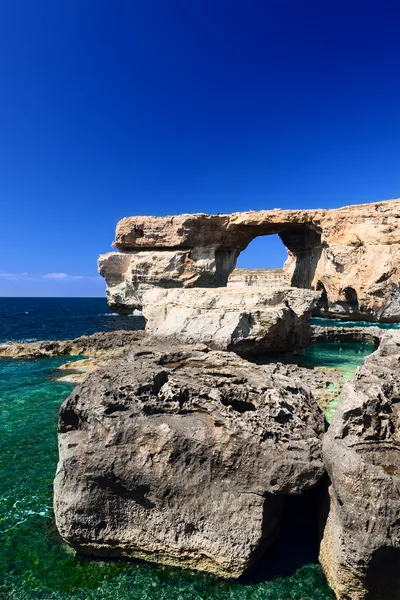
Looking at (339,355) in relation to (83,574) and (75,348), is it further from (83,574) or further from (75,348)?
(83,574)

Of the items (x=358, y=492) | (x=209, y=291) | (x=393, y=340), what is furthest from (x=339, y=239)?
(x=358, y=492)

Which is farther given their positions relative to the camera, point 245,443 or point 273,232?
point 273,232

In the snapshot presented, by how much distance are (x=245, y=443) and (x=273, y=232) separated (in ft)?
120

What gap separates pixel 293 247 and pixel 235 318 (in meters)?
34.0

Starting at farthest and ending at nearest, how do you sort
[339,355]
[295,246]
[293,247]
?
[293,247]
[295,246]
[339,355]

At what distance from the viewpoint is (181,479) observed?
4680mm

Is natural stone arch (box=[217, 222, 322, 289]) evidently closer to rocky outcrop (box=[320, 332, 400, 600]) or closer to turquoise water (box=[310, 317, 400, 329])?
turquoise water (box=[310, 317, 400, 329])

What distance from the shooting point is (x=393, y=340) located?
8.42 metres

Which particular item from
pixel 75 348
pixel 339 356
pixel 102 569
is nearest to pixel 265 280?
pixel 339 356

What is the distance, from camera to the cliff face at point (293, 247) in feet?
95.2

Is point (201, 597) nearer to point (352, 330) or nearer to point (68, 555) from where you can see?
point (68, 555)

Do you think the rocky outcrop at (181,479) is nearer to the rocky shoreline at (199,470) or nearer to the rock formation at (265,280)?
the rocky shoreline at (199,470)

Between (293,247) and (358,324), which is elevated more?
(293,247)

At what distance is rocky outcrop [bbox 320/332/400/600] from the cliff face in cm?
2643
